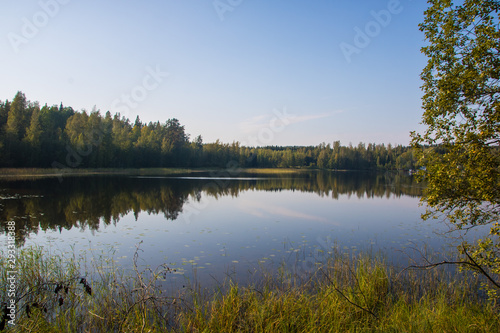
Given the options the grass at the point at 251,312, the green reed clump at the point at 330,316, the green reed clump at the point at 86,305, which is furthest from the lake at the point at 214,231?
the green reed clump at the point at 330,316

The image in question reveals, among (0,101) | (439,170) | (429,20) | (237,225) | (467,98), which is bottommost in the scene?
(237,225)

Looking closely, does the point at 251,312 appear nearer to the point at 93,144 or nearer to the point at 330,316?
the point at 330,316

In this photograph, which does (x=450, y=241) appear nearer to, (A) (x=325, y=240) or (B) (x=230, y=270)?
(A) (x=325, y=240)

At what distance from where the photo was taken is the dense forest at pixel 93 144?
60469 mm

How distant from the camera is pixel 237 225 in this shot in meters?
18.3

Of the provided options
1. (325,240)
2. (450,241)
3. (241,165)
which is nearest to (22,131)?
(325,240)

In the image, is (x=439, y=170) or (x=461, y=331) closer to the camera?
(x=461, y=331)

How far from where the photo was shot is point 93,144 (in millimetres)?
69500

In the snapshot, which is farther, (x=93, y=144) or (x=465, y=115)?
(x=93, y=144)

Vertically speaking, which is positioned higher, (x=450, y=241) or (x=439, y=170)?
(x=439, y=170)

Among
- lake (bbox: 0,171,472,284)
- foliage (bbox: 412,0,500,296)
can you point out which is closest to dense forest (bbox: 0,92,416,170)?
lake (bbox: 0,171,472,284)

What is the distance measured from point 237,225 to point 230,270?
802 cm

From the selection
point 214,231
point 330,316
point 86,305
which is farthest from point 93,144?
point 330,316

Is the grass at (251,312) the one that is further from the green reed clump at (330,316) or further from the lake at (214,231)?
the lake at (214,231)
